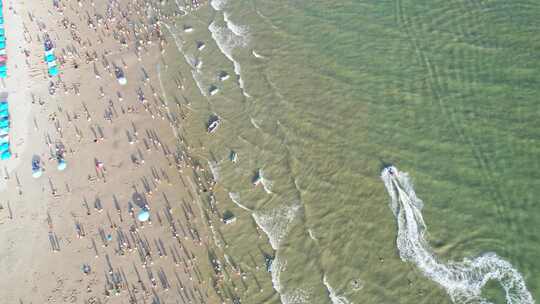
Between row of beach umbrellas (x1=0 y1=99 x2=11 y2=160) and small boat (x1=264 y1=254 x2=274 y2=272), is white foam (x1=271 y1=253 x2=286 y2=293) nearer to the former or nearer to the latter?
small boat (x1=264 y1=254 x2=274 y2=272)

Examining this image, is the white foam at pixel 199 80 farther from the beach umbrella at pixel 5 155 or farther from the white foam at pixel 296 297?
the white foam at pixel 296 297

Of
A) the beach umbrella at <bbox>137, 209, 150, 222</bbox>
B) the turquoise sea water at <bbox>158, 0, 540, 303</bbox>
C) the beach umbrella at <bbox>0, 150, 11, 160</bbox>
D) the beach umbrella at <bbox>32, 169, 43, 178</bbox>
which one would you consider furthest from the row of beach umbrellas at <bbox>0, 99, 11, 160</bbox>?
the turquoise sea water at <bbox>158, 0, 540, 303</bbox>

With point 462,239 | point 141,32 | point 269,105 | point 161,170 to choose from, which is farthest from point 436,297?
point 141,32

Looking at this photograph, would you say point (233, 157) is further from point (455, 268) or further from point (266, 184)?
point (455, 268)

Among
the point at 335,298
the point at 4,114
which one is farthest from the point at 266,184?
the point at 4,114

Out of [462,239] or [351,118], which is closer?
[462,239]

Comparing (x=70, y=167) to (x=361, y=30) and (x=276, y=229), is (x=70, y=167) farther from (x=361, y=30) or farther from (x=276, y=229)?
(x=361, y=30)

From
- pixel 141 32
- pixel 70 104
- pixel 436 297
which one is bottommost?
pixel 436 297

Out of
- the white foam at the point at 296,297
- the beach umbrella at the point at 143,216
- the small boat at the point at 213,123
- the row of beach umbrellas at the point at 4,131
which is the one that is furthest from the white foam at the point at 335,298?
the row of beach umbrellas at the point at 4,131

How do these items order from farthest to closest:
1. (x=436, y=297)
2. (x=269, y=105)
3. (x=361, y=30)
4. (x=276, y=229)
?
(x=361, y=30) → (x=269, y=105) → (x=276, y=229) → (x=436, y=297)
